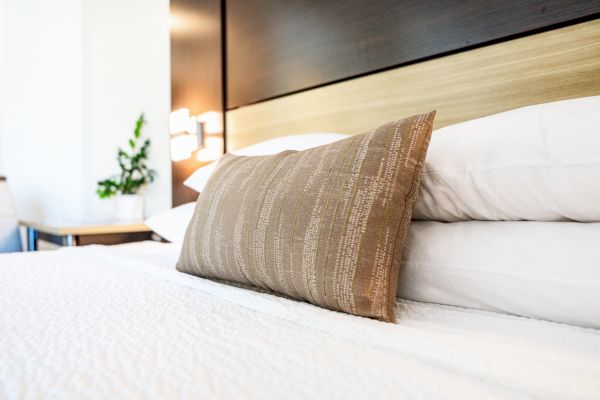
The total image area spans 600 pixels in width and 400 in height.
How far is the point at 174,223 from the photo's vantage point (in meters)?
1.37

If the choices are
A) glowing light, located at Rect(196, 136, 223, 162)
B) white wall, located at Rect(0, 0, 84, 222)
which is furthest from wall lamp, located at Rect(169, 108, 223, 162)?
white wall, located at Rect(0, 0, 84, 222)

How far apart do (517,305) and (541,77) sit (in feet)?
1.74

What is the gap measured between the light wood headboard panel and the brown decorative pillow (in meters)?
0.39

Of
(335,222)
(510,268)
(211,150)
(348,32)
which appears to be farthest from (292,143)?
(211,150)

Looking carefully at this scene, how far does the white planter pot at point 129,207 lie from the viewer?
7.64 ft

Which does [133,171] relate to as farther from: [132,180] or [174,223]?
[174,223]

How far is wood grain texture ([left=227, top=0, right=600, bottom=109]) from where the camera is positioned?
96cm

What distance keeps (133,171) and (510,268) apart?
2.24m

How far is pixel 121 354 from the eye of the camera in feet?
1.55

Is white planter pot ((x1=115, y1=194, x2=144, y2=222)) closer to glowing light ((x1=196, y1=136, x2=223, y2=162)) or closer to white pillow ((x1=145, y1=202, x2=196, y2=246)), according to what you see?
glowing light ((x1=196, y1=136, x2=223, y2=162))

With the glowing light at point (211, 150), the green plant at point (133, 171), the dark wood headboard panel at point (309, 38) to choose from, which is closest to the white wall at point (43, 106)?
the green plant at point (133, 171)

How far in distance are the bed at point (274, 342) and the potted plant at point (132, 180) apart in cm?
142

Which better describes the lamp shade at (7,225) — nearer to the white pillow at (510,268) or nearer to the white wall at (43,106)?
the white wall at (43,106)

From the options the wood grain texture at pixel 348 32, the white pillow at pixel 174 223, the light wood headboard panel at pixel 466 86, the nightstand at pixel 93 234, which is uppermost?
the wood grain texture at pixel 348 32
